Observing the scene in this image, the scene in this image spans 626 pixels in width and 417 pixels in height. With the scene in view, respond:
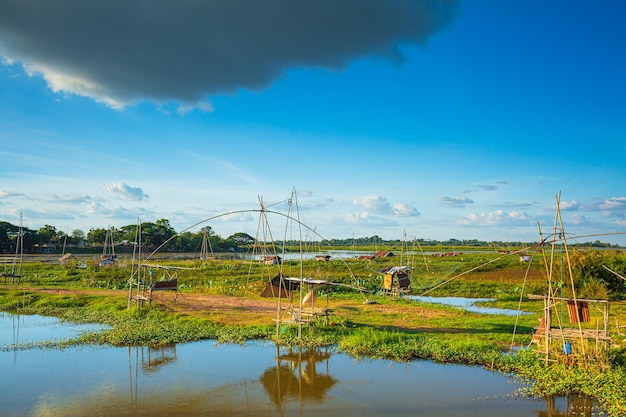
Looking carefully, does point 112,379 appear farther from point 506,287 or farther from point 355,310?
point 506,287

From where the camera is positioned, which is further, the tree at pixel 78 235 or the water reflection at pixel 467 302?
the tree at pixel 78 235

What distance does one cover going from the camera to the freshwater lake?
9.81m

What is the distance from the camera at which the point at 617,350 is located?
1305 centimetres

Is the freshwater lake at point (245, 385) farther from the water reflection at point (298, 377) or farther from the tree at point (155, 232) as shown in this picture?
the tree at point (155, 232)

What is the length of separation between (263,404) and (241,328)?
262 inches

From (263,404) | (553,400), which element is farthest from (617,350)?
(263,404)

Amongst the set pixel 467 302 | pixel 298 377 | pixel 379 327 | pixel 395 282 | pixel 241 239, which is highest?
pixel 241 239

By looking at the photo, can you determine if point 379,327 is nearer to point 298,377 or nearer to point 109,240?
point 298,377

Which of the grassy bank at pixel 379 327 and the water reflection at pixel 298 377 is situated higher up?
the grassy bank at pixel 379 327

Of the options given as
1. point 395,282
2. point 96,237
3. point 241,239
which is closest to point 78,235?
point 96,237

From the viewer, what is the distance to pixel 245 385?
11445mm

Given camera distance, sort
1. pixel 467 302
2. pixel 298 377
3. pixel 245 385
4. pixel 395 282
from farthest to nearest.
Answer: pixel 395 282
pixel 467 302
pixel 298 377
pixel 245 385

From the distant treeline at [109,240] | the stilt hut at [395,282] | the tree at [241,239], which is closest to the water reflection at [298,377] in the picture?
the stilt hut at [395,282]

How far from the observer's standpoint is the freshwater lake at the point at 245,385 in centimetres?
981
